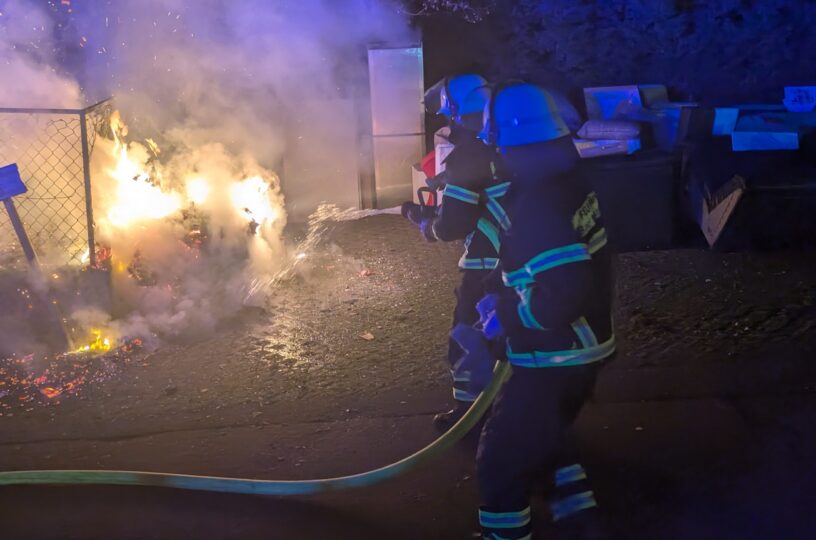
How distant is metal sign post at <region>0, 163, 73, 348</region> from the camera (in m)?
4.81

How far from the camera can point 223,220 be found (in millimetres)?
6988

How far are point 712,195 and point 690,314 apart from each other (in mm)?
1755

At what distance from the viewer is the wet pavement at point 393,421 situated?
327 cm

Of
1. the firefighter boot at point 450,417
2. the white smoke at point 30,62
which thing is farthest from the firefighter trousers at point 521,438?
the white smoke at point 30,62

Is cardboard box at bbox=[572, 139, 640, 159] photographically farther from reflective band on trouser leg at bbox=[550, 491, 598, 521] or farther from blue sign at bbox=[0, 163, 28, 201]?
blue sign at bbox=[0, 163, 28, 201]

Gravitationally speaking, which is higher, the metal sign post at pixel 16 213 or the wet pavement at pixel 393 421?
the metal sign post at pixel 16 213

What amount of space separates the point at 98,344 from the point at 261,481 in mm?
2542

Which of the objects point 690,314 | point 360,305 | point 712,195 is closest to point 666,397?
point 690,314

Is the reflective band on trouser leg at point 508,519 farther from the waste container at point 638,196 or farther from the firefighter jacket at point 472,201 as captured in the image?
the waste container at point 638,196

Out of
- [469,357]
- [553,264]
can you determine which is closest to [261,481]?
[469,357]

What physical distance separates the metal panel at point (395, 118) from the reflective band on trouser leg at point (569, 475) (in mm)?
6604

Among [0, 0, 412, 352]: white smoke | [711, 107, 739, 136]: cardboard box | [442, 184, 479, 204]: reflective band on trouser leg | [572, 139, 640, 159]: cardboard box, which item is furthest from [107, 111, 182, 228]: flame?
[711, 107, 739, 136]: cardboard box

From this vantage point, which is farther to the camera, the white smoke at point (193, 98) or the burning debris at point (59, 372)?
the white smoke at point (193, 98)

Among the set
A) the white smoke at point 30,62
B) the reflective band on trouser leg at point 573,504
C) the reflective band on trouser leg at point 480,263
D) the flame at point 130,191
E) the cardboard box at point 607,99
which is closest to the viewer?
the reflective band on trouser leg at point 573,504
